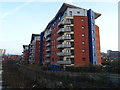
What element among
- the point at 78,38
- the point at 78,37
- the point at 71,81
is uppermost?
the point at 78,37

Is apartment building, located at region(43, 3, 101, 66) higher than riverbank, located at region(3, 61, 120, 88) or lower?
higher

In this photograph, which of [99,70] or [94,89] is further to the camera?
[99,70]

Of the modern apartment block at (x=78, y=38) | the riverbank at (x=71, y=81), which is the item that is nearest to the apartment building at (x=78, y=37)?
the modern apartment block at (x=78, y=38)

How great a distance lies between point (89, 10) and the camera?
44.2 metres

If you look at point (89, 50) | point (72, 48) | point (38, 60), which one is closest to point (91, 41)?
point (89, 50)

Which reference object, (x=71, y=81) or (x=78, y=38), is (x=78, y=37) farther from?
(x=71, y=81)

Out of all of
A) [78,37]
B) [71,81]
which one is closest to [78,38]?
[78,37]

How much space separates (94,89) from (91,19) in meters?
30.4

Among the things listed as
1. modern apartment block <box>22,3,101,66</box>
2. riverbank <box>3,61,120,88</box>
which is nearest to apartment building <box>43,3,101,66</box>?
modern apartment block <box>22,3,101,66</box>

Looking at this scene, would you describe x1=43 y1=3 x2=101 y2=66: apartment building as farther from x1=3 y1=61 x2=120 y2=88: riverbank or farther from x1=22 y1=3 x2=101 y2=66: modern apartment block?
x1=3 y1=61 x2=120 y2=88: riverbank

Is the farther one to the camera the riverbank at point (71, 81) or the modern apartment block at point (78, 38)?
the modern apartment block at point (78, 38)

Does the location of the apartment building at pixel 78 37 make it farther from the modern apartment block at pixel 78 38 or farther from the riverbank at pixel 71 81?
the riverbank at pixel 71 81

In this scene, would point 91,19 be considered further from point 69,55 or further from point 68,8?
point 69,55

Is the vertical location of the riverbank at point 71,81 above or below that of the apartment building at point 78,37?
below
